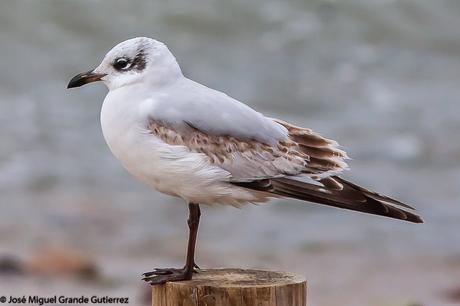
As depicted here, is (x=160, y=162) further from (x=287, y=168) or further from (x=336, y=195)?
(x=336, y=195)

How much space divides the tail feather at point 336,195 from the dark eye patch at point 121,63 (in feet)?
1.97

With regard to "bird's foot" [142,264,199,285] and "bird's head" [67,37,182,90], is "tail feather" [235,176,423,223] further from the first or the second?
"bird's head" [67,37,182,90]

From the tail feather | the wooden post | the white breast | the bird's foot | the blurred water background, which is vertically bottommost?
the wooden post

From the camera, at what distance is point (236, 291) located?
3973 millimetres

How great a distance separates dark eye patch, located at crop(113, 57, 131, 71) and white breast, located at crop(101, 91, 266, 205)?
0.14 meters

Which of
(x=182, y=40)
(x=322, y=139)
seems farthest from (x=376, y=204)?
(x=182, y=40)

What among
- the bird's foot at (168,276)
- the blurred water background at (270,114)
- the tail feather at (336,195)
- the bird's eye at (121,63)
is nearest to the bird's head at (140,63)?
the bird's eye at (121,63)

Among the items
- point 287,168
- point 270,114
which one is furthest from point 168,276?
point 270,114

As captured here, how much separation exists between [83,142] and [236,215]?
6.87ft

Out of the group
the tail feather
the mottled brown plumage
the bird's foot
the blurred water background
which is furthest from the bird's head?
the blurred water background

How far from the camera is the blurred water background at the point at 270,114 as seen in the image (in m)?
8.92

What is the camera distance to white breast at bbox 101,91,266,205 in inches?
166

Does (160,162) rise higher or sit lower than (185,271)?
higher

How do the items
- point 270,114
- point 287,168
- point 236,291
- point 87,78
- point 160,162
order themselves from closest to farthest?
1. point 236,291
2. point 160,162
3. point 287,168
4. point 87,78
5. point 270,114
